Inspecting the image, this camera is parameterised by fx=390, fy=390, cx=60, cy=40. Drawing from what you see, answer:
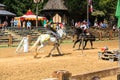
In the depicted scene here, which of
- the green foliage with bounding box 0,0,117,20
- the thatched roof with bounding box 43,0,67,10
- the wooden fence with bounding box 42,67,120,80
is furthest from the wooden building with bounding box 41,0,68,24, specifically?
the wooden fence with bounding box 42,67,120,80

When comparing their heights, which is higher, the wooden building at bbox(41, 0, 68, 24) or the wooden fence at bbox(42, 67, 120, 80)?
the wooden fence at bbox(42, 67, 120, 80)

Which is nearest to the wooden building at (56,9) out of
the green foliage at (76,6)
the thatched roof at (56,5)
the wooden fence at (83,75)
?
the thatched roof at (56,5)

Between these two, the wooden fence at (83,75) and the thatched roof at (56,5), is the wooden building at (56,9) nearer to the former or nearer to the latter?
the thatched roof at (56,5)

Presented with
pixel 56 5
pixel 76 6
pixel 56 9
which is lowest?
pixel 56 9

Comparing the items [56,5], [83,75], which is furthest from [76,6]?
[83,75]

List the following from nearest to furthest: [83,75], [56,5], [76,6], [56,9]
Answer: [83,75] < [56,9] < [56,5] < [76,6]

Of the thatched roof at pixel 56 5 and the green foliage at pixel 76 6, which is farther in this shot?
the green foliage at pixel 76 6

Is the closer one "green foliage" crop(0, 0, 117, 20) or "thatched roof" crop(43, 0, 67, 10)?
"thatched roof" crop(43, 0, 67, 10)

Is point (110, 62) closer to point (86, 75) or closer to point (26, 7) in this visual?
point (86, 75)

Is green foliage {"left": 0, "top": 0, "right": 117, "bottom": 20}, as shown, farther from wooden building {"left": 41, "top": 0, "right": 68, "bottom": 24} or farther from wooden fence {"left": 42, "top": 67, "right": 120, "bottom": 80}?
wooden fence {"left": 42, "top": 67, "right": 120, "bottom": 80}

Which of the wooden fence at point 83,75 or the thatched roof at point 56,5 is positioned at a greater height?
the wooden fence at point 83,75

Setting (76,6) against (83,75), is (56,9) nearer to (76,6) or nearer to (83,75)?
(76,6)

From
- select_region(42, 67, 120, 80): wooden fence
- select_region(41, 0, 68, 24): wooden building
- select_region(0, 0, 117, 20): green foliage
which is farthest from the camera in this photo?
select_region(0, 0, 117, 20): green foliage

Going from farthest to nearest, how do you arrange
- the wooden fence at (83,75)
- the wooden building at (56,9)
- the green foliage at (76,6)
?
the green foliage at (76,6), the wooden building at (56,9), the wooden fence at (83,75)
